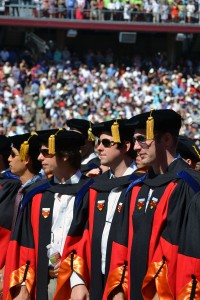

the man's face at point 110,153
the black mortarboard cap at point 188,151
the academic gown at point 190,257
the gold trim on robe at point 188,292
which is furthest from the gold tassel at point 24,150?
the gold trim on robe at point 188,292

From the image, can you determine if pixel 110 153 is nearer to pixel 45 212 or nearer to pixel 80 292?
pixel 45 212

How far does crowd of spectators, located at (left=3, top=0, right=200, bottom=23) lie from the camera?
37.1 meters

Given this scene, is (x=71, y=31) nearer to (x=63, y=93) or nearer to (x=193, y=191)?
(x=63, y=93)

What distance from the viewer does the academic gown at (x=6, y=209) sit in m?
8.12

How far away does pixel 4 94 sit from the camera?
2997cm

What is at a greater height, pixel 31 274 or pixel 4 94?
pixel 31 274

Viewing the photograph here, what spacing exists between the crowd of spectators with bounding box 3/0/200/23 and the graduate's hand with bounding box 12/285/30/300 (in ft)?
97.9

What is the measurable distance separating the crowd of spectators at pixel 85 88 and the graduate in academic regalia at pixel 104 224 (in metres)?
18.5

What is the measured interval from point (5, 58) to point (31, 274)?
27.8 meters

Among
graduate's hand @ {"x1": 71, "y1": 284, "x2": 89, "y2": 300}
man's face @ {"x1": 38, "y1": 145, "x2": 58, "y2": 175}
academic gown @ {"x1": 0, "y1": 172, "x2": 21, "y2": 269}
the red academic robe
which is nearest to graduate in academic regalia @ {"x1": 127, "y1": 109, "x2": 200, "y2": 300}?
the red academic robe

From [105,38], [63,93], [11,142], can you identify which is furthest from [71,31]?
[11,142]

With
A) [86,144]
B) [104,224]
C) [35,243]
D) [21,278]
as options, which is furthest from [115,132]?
[86,144]

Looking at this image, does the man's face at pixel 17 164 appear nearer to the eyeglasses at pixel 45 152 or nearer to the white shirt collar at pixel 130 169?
the eyeglasses at pixel 45 152

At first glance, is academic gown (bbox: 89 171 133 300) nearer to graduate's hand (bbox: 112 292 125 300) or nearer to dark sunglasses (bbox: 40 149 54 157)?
graduate's hand (bbox: 112 292 125 300)
